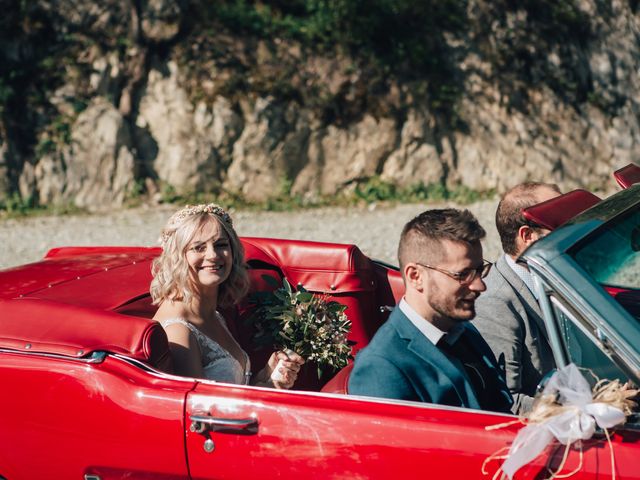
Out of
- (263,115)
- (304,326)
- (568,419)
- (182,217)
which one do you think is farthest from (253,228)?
(568,419)

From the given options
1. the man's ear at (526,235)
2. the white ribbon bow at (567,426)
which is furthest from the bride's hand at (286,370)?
the white ribbon bow at (567,426)

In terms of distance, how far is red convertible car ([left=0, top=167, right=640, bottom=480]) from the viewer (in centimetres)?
226

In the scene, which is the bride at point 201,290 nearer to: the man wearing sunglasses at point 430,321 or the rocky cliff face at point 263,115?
the man wearing sunglasses at point 430,321

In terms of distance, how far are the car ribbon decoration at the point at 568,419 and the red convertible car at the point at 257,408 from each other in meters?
0.04

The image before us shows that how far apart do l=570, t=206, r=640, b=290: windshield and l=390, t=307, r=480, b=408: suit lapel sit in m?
0.53

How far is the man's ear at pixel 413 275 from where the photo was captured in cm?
262

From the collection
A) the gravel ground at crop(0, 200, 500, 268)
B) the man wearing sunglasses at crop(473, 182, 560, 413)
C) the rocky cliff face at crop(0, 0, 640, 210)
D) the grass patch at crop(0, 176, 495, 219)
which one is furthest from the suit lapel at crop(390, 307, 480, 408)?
the rocky cliff face at crop(0, 0, 640, 210)

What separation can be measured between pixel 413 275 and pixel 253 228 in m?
7.73

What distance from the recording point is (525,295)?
3.28m

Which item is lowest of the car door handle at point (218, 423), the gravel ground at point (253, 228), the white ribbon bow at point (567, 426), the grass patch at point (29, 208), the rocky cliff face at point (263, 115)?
the gravel ground at point (253, 228)

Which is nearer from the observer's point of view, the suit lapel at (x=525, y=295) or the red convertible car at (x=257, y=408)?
the red convertible car at (x=257, y=408)

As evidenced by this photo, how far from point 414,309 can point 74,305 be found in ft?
4.03

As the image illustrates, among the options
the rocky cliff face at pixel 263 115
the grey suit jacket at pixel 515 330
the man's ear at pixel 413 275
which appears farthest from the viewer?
the rocky cliff face at pixel 263 115

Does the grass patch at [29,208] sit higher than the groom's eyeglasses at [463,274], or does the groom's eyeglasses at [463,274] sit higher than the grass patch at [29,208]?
the groom's eyeglasses at [463,274]
